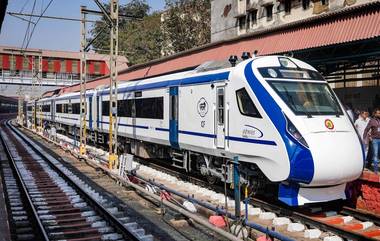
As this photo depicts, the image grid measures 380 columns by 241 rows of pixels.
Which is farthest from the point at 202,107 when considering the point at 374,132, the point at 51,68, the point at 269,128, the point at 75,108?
the point at 51,68

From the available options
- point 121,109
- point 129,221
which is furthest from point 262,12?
point 129,221

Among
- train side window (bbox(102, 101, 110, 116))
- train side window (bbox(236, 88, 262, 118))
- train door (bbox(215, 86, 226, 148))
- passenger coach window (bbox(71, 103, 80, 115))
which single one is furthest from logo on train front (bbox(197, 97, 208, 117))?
passenger coach window (bbox(71, 103, 80, 115))

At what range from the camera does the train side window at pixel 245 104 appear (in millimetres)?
9852

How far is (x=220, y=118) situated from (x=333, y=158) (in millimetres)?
3272

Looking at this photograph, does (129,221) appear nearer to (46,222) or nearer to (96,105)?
(46,222)

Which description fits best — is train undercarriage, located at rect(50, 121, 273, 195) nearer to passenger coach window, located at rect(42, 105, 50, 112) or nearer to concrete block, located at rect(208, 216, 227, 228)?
concrete block, located at rect(208, 216, 227, 228)

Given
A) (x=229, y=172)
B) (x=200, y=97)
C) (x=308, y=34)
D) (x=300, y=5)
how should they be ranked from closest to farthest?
(x=229, y=172), (x=200, y=97), (x=308, y=34), (x=300, y=5)

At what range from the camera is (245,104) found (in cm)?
1018

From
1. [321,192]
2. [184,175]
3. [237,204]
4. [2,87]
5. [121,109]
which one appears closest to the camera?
[237,204]

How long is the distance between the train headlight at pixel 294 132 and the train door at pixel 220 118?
2346 millimetres

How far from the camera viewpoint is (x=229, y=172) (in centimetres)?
1099

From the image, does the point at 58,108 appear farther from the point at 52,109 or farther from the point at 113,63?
the point at 113,63

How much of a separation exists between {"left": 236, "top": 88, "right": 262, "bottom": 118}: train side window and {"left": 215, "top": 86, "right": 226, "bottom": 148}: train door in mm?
770

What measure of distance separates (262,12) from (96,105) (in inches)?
575
